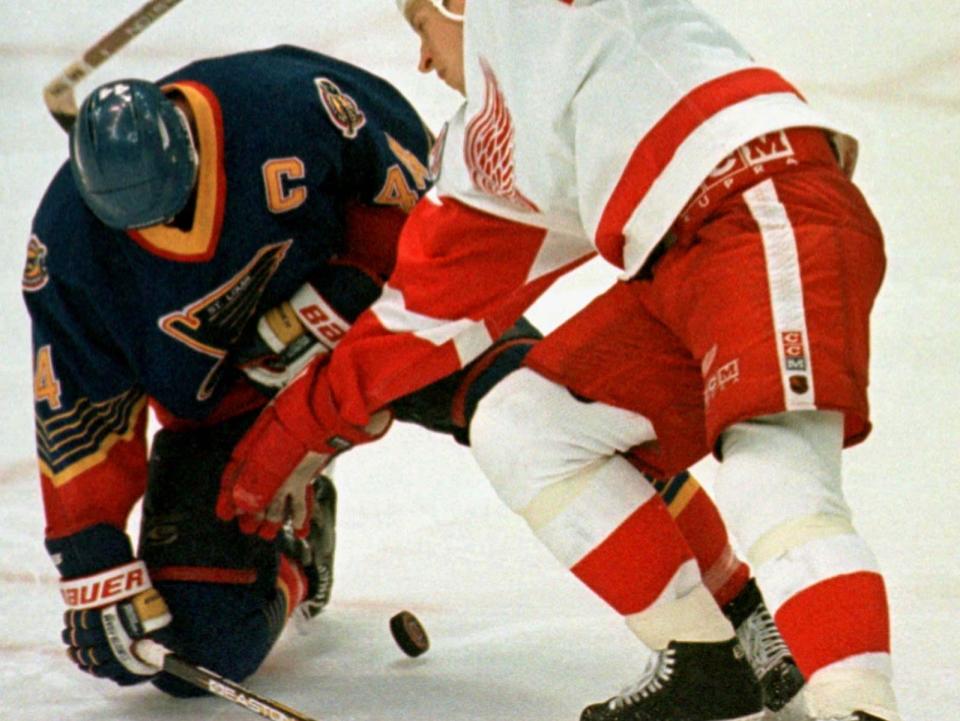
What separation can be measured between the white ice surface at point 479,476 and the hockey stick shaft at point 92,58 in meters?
0.52

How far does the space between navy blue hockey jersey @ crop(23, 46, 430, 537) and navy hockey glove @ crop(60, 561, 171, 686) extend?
0.26 ft

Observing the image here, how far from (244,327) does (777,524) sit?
2.96 feet

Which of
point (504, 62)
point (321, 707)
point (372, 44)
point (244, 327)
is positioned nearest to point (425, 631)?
point (321, 707)

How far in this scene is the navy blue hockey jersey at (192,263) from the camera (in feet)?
6.49

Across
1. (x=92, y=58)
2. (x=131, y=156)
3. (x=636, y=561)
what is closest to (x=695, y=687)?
(x=636, y=561)

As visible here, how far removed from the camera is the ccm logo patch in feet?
6.40

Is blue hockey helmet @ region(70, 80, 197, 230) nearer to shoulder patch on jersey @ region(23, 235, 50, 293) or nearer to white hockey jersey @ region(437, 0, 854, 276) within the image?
shoulder patch on jersey @ region(23, 235, 50, 293)

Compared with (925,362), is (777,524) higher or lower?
higher

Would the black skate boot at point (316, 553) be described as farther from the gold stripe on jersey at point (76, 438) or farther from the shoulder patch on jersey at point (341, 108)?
the shoulder patch on jersey at point (341, 108)

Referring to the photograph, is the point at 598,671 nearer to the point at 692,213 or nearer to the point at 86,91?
the point at 692,213

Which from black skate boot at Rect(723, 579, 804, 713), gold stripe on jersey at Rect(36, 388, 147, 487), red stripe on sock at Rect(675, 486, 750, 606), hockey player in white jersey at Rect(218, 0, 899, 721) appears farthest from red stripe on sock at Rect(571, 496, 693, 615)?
gold stripe on jersey at Rect(36, 388, 147, 487)

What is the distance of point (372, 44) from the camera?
3469mm

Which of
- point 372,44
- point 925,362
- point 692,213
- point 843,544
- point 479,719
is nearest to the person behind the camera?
point 843,544

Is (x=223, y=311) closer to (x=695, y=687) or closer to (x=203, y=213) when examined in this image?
(x=203, y=213)
